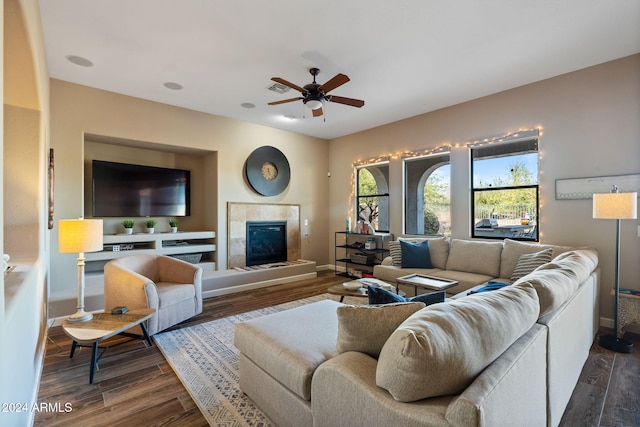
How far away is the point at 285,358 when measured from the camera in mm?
1709

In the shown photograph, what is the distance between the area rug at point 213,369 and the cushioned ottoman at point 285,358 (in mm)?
100

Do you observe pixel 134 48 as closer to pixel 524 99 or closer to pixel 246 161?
pixel 246 161

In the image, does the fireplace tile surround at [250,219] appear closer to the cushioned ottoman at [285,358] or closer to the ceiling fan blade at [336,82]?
the ceiling fan blade at [336,82]

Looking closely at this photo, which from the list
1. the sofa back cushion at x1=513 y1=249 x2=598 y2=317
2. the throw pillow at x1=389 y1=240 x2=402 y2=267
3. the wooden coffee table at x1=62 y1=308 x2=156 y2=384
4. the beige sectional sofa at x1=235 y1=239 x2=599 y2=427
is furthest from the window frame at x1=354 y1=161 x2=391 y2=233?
the wooden coffee table at x1=62 y1=308 x2=156 y2=384

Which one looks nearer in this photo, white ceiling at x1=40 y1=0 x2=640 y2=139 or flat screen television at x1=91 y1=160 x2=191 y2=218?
white ceiling at x1=40 y1=0 x2=640 y2=139

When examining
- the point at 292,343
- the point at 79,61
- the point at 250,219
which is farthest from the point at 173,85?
the point at 292,343

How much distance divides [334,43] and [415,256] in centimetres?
295

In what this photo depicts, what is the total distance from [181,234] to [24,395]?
3229mm

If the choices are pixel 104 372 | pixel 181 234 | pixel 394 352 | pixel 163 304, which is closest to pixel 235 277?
pixel 181 234

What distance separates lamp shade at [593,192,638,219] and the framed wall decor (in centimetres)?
55

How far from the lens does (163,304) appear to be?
3.13 metres

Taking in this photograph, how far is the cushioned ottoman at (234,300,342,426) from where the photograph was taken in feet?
5.29

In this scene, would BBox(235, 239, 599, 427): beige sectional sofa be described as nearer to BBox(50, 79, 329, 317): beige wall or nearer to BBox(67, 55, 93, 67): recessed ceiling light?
BBox(50, 79, 329, 317): beige wall

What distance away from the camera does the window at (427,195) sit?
197 inches
